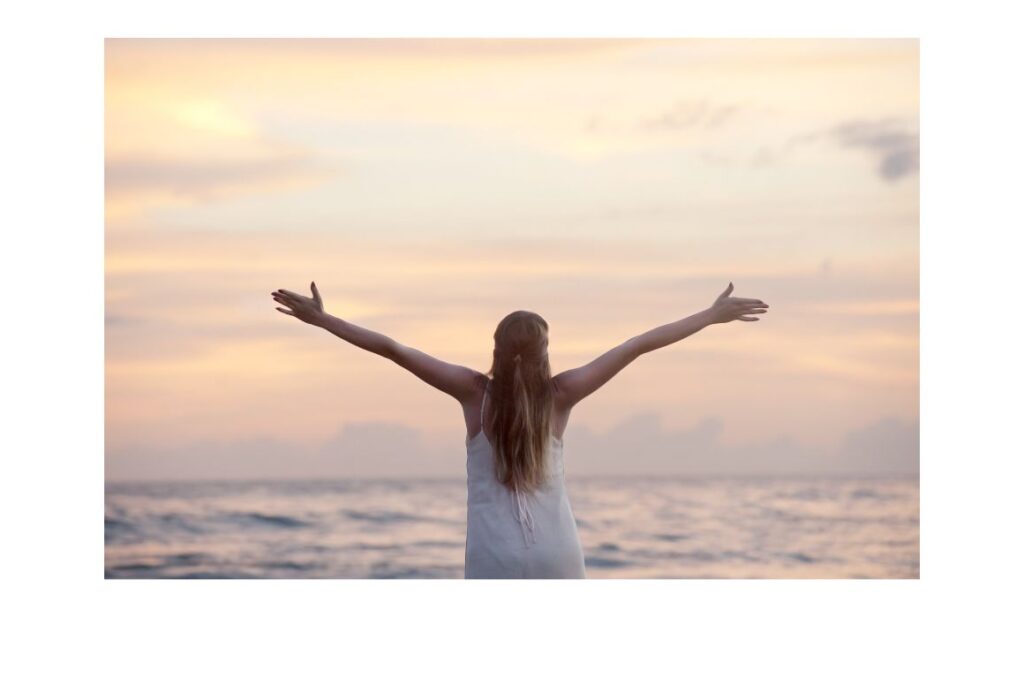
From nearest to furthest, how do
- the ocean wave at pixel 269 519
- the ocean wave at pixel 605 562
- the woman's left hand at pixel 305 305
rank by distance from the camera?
the woman's left hand at pixel 305 305, the ocean wave at pixel 605 562, the ocean wave at pixel 269 519

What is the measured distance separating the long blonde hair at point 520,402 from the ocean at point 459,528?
10.1m

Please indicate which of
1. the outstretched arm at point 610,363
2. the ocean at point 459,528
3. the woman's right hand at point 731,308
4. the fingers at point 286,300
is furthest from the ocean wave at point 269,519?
the outstretched arm at point 610,363

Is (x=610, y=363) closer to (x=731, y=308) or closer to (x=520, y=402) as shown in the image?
(x=520, y=402)

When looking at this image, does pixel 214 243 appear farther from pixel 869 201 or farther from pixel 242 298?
pixel 869 201

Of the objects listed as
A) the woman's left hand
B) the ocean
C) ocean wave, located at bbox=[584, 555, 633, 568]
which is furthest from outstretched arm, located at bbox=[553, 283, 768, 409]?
ocean wave, located at bbox=[584, 555, 633, 568]

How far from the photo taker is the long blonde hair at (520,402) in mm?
3635

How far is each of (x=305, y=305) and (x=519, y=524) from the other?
94cm

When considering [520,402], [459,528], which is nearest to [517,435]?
[520,402]

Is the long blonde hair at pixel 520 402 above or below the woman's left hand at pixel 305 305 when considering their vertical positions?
below

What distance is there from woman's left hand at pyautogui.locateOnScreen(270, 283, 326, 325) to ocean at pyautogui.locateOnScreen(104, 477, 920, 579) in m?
9.78

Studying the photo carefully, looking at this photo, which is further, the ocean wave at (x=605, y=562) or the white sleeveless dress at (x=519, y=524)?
the ocean wave at (x=605, y=562)

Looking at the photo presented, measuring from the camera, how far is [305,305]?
12.6 feet

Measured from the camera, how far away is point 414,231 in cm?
1385

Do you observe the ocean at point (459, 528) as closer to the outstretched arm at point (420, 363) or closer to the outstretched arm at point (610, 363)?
the outstretched arm at point (420, 363)
